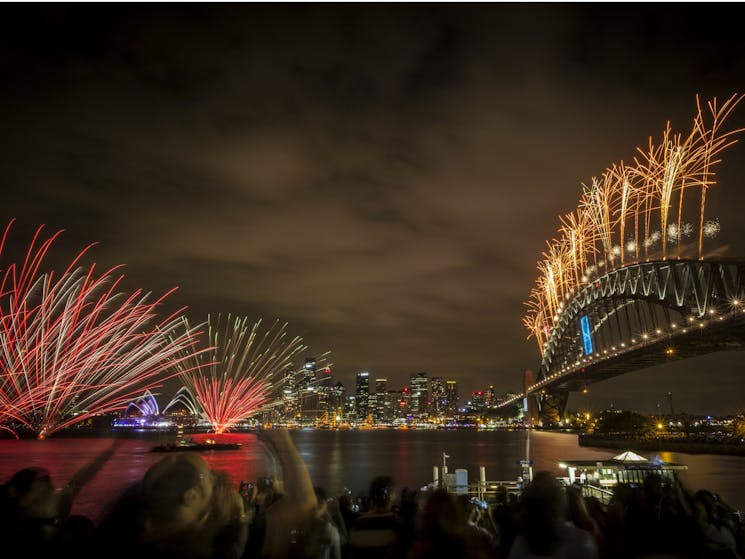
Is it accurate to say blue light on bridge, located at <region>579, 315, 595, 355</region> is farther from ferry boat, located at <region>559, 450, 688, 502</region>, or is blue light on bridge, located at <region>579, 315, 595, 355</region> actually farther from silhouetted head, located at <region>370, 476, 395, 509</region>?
silhouetted head, located at <region>370, 476, 395, 509</region>

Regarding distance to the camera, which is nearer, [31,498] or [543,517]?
[543,517]

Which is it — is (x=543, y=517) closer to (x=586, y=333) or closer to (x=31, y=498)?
(x=31, y=498)

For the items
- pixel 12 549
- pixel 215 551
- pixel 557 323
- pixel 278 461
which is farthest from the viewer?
pixel 557 323

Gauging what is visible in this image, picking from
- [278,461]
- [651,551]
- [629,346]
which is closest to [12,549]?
[278,461]

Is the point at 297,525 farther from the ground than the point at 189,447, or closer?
closer

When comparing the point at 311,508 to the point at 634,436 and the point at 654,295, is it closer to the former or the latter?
the point at 654,295

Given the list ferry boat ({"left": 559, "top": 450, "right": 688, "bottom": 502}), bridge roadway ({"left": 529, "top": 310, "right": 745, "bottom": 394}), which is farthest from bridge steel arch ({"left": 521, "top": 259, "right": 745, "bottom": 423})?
ferry boat ({"left": 559, "top": 450, "right": 688, "bottom": 502})

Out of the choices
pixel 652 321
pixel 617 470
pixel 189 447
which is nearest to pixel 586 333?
pixel 652 321
